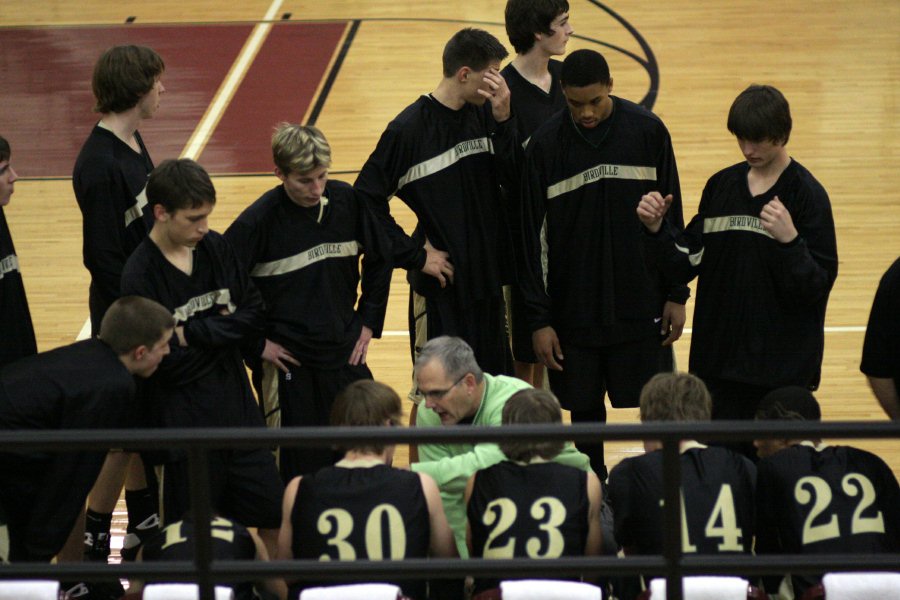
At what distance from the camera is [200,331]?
14.1 ft

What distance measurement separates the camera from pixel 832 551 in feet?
11.8

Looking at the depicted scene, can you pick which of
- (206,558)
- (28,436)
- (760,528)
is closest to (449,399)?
(760,528)

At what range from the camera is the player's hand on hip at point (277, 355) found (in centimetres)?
477

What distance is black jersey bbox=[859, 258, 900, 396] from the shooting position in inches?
168

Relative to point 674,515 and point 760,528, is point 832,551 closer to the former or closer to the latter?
point 760,528

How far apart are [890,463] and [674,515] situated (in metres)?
3.05

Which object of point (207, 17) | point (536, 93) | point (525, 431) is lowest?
point (525, 431)

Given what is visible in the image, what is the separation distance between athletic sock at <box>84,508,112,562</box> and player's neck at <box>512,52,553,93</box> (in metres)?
2.54

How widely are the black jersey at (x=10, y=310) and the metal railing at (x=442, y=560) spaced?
152cm

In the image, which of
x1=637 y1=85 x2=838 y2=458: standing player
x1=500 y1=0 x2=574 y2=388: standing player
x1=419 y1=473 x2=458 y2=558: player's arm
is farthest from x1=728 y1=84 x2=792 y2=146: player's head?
x1=419 y1=473 x2=458 y2=558: player's arm

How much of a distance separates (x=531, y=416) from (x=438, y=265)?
1479 millimetres

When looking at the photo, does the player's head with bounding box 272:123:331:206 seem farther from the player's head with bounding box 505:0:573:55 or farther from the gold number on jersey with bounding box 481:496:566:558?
the gold number on jersey with bounding box 481:496:566:558

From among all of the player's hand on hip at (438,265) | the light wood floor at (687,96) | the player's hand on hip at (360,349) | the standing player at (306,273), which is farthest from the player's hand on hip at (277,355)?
the light wood floor at (687,96)

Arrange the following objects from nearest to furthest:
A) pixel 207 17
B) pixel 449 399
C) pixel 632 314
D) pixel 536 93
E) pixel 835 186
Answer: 1. pixel 449 399
2. pixel 632 314
3. pixel 536 93
4. pixel 835 186
5. pixel 207 17
